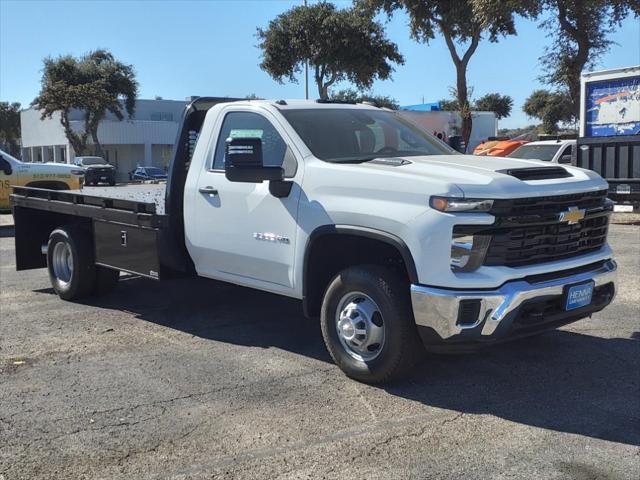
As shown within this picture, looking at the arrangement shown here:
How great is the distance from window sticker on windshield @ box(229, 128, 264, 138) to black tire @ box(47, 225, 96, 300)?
2.59 meters

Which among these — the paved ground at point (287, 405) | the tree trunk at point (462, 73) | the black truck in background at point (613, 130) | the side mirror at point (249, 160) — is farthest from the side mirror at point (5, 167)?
the tree trunk at point (462, 73)

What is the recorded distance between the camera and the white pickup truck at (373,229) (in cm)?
431

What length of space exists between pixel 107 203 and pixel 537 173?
4304 mm

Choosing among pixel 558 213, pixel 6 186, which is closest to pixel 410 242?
pixel 558 213

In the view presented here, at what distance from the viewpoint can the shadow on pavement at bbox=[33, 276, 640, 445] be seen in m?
4.41

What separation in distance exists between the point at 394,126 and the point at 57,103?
50.9 metres

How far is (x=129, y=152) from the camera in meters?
64.3

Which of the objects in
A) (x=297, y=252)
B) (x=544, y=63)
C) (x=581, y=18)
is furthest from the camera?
(x=544, y=63)

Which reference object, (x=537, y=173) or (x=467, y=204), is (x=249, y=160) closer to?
(x=467, y=204)

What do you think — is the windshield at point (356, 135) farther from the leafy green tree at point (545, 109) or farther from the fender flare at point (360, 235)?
the leafy green tree at point (545, 109)

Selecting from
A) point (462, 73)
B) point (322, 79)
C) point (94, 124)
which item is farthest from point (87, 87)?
point (462, 73)

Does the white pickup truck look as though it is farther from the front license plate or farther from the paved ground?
the paved ground

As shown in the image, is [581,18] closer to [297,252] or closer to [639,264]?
[639,264]

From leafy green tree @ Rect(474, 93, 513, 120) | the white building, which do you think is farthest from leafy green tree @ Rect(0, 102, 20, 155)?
leafy green tree @ Rect(474, 93, 513, 120)
